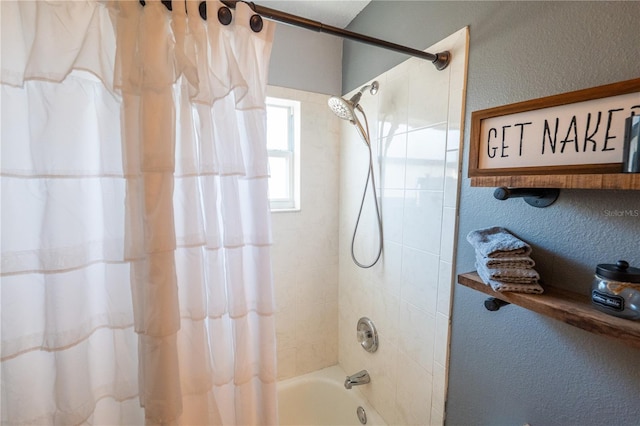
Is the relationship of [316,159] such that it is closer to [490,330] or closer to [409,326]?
[409,326]

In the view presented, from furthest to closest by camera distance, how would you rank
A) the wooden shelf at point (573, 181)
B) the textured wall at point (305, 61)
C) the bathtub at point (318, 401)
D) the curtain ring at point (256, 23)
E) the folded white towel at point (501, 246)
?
the bathtub at point (318, 401), the textured wall at point (305, 61), the curtain ring at point (256, 23), the folded white towel at point (501, 246), the wooden shelf at point (573, 181)

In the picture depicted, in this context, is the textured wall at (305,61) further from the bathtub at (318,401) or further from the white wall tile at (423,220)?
the bathtub at (318,401)

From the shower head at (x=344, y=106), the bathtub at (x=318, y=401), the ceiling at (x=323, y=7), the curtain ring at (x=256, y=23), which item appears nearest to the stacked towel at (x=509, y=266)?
the shower head at (x=344, y=106)

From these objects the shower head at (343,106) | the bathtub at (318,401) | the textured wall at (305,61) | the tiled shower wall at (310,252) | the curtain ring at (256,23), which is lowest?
the bathtub at (318,401)

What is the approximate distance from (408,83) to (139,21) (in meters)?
1.00

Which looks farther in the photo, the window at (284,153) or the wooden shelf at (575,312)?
the window at (284,153)

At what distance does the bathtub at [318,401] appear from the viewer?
1.68 meters

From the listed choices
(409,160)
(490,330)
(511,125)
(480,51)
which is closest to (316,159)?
(409,160)

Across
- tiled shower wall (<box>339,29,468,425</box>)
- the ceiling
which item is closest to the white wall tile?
tiled shower wall (<box>339,29,468,425</box>)

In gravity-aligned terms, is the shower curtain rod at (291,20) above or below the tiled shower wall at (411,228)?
above

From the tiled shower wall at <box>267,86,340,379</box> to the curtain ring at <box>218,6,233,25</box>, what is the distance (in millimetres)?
739

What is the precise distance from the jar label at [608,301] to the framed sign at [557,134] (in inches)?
10.4

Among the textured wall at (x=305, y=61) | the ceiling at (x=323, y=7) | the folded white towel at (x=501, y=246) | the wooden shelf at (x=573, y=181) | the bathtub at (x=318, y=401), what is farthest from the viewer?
the bathtub at (x=318, y=401)

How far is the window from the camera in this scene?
1.69m
